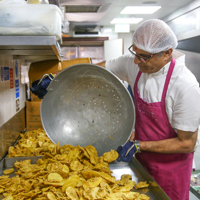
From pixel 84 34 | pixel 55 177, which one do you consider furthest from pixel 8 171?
pixel 84 34

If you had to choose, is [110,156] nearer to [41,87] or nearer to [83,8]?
[41,87]

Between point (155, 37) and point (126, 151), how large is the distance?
712mm

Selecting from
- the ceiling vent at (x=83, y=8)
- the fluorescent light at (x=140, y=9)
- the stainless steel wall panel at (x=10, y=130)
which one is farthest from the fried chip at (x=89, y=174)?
the fluorescent light at (x=140, y=9)

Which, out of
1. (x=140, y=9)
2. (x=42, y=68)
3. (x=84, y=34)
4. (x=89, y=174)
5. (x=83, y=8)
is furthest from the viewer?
(x=84, y=34)

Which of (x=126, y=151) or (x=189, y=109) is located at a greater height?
(x=189, y=109)

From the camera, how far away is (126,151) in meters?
1.24

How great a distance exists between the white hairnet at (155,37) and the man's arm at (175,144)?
54 centimetres

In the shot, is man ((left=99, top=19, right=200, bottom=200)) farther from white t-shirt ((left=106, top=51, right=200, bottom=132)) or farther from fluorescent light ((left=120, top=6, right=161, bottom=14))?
fluorescent light ((left=120, top=6, right=161, bottom=14))

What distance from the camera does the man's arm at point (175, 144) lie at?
4.30 feet

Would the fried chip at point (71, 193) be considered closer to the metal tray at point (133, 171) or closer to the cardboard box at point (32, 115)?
the metal tray at point (133, 171)

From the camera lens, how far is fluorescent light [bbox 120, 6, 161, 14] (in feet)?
15.9

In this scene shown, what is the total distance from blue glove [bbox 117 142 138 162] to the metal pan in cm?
7

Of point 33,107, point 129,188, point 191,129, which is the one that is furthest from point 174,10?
point 129,188

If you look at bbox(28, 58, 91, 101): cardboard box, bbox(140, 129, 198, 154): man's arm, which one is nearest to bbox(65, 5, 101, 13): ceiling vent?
bbox(28, 58, 91, 101): cardboard box
